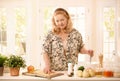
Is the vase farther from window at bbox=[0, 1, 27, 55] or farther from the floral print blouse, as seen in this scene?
window at bbox=[0, 1, 27, 55]

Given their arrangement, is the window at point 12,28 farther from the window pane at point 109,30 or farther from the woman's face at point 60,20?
the woman's face at point 60,20

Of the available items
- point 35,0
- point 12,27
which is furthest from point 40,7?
point 12,27

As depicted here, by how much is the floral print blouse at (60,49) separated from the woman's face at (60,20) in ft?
0.45

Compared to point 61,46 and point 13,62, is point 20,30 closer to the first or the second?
point 61,46

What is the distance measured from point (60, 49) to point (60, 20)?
303 mm

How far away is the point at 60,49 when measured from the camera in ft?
8.36

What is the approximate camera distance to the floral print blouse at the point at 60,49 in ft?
8.34

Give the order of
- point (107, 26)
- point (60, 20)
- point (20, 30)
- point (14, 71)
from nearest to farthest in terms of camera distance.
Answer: point (14, 71) → point (60, 20) → point (107, 26) → point (20, 30)

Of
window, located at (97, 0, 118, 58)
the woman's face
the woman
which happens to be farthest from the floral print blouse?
window, located at (97, 0, 118, 58)

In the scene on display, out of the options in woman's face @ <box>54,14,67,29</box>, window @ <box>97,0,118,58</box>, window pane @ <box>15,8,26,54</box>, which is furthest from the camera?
A: window pane @ <box>15,8,26,54</box>

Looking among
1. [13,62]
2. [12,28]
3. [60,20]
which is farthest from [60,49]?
[12,28]

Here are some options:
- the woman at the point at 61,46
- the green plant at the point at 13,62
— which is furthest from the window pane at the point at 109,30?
the green plant at the point at 13,62

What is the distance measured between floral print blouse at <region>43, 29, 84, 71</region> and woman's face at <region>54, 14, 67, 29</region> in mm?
137

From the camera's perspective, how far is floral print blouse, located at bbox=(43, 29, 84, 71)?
254 cm
